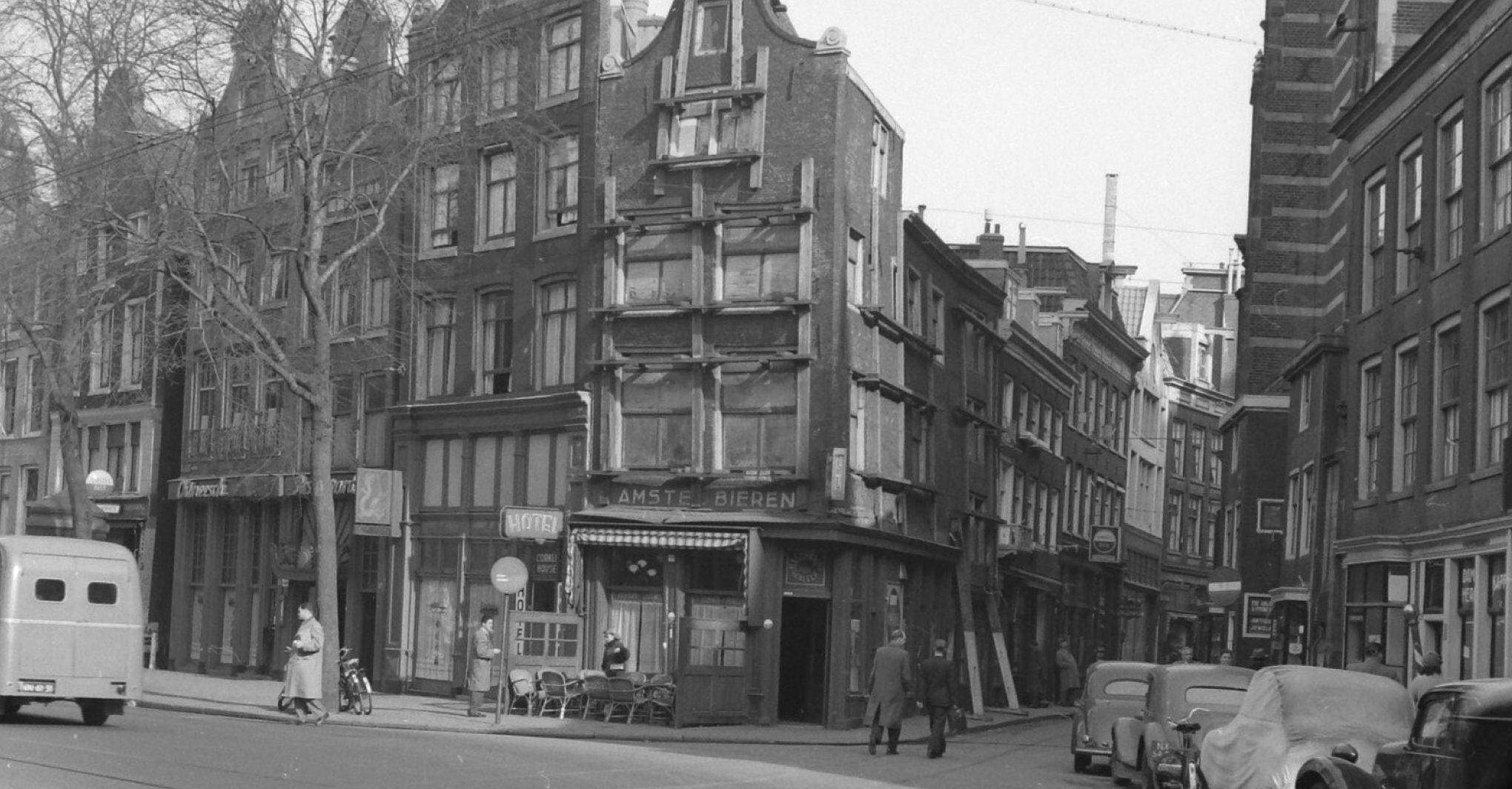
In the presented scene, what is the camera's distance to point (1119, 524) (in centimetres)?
7050

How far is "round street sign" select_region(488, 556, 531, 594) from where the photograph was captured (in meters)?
31.0

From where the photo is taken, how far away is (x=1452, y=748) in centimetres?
1196

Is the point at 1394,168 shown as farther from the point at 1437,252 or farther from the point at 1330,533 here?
the point at 1330,533

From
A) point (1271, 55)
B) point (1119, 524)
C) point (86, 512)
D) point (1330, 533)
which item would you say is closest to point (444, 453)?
point (86, 512)

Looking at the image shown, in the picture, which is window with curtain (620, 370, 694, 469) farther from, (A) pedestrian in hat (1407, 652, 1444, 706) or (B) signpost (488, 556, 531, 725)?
(A) pedestrian in hat (1407, 652, 1444, 706)

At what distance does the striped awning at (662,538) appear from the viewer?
35938 mm

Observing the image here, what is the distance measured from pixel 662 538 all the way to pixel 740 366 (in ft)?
11.9

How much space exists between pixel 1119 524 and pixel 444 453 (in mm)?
35028

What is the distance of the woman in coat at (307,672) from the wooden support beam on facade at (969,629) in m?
18.5

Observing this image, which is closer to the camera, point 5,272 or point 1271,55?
point 5,272

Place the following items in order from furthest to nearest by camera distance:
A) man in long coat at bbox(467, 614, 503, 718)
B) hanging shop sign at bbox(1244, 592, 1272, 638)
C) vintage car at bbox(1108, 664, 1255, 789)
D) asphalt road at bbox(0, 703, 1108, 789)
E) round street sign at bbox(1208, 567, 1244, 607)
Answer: round street sign at bbox(1208, 567, 1244, 607)
hanging shop sign at bbox(1244, 592, 1272, 638)
man in long coat at bbox(467, 614, 503, 718)
vintage car at bbox(1108, 664, 1255, 789)
asphalt road at bbox(0, 703, 1108, 789)

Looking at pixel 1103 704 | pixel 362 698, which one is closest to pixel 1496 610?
pixel 1103 704

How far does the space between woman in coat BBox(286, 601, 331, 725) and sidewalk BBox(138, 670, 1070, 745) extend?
2.01 feet

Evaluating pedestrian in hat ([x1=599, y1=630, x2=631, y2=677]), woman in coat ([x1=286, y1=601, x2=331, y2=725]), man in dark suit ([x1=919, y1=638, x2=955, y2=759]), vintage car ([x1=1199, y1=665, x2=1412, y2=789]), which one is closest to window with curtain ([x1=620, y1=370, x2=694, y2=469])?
pedestrian in hat ([x1=599, y1=630, x2=631, y2=677])
